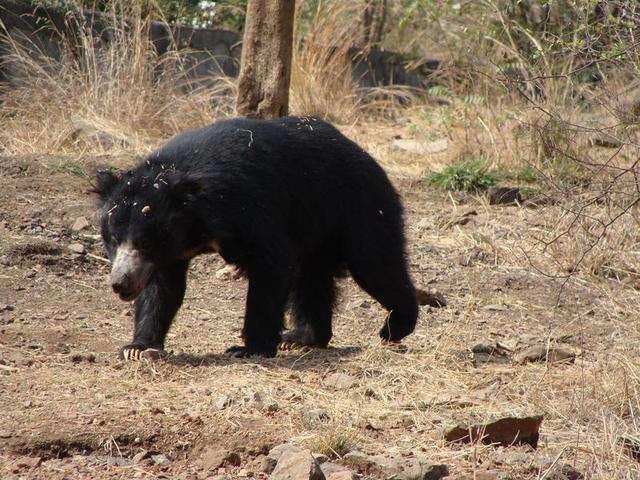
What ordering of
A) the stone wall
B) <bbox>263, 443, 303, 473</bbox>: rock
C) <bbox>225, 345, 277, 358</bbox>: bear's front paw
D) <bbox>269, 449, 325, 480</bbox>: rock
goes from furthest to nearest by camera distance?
the stone wall, <bbox>225, 345, 277, 358</bbox>: bear's front paw, <bbox>263, 443, 303, 473</bbox>: rock, <bbox>269, 449, 325, 480</bbox>: rock

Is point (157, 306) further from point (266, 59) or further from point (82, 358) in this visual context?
point (266, 59)

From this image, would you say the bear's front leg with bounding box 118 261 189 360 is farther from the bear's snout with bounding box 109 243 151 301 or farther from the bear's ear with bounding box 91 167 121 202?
the bear's ear with bounding box 91 167 121 202

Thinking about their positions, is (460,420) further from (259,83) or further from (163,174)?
(259,83)

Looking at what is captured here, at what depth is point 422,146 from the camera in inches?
440

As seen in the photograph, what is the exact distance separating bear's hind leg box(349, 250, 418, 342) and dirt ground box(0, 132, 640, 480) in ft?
0.69

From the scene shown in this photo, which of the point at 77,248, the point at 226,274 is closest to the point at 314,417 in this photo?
the point at 226,274

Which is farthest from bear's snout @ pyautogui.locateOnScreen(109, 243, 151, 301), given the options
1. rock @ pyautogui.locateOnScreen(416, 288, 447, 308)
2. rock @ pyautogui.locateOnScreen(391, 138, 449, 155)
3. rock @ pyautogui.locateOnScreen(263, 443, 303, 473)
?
rock @ pyautogui.locateOnScreen(391, 138, 449, 155)

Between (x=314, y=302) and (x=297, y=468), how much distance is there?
2.62 meters

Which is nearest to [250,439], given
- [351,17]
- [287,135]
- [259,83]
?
[287,135]

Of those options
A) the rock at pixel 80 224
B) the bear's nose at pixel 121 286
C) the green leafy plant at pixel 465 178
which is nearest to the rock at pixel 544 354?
the bear's nose at pixel 121 286

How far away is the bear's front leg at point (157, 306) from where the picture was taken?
206 inches

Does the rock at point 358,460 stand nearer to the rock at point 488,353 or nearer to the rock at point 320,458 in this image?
the rock at point 320,458

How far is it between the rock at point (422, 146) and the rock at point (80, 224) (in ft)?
14.9

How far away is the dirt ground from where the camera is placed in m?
3.82
